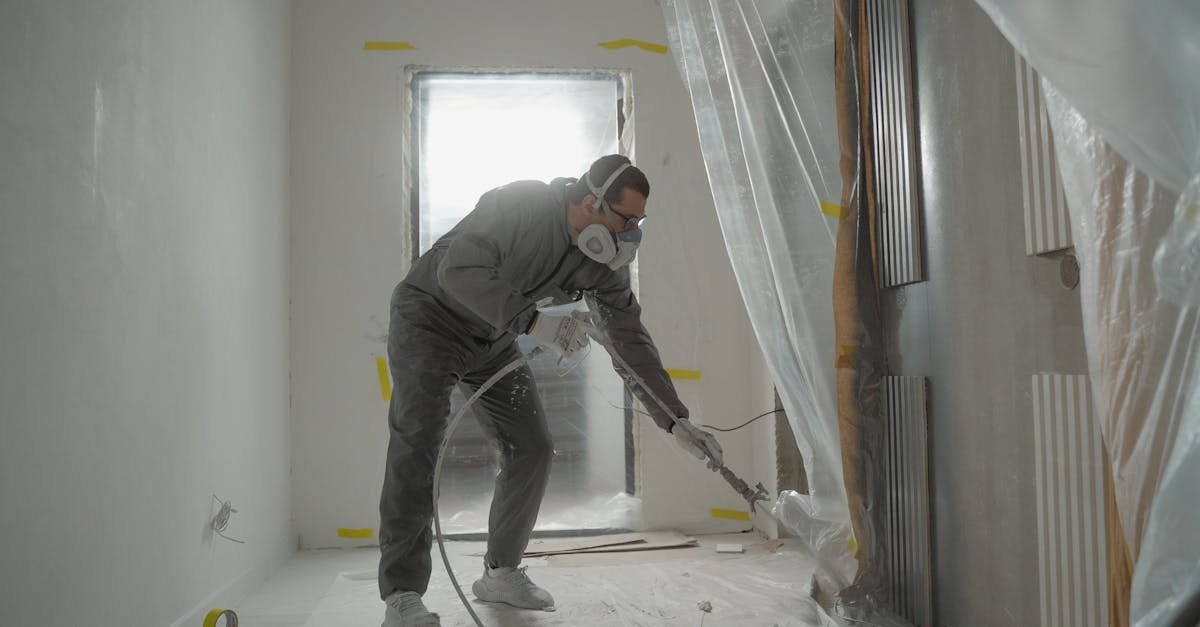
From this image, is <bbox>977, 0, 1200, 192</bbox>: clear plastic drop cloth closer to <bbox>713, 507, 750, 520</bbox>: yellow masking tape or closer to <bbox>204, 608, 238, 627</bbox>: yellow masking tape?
<bbox>204, 608, 238, 627</bbox>: yellow masking tape

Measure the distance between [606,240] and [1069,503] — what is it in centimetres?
104

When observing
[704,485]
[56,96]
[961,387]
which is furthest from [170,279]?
[704,485]

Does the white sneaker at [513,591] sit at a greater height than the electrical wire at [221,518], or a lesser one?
lesser

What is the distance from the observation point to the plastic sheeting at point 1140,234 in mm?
833

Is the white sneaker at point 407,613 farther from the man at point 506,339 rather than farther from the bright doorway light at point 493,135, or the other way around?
the bright doorway light at point 493,135

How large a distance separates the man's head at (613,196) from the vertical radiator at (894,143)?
22.1 inches

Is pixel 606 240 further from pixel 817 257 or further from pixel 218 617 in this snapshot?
pixel 218 617

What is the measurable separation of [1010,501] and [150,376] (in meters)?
1.76

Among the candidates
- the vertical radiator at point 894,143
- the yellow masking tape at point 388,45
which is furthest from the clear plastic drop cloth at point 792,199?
the yellow masking tape at point 388,45

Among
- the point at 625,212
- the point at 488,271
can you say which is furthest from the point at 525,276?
the point at 625,212

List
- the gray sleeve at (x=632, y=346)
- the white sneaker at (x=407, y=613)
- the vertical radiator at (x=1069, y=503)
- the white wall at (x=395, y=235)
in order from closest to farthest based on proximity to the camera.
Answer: the vertical radiator at (x=1069, y=503)
the white sneaker at (x=407, y=613)
the gray sleeve at (x=632, y=346)
the white wall at (x=395, y=235)

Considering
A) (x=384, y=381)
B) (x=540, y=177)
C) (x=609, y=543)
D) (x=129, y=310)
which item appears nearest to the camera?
(x=129, y=310)

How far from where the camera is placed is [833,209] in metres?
1.86

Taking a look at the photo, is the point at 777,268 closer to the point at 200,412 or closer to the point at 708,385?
the point at 708,385
